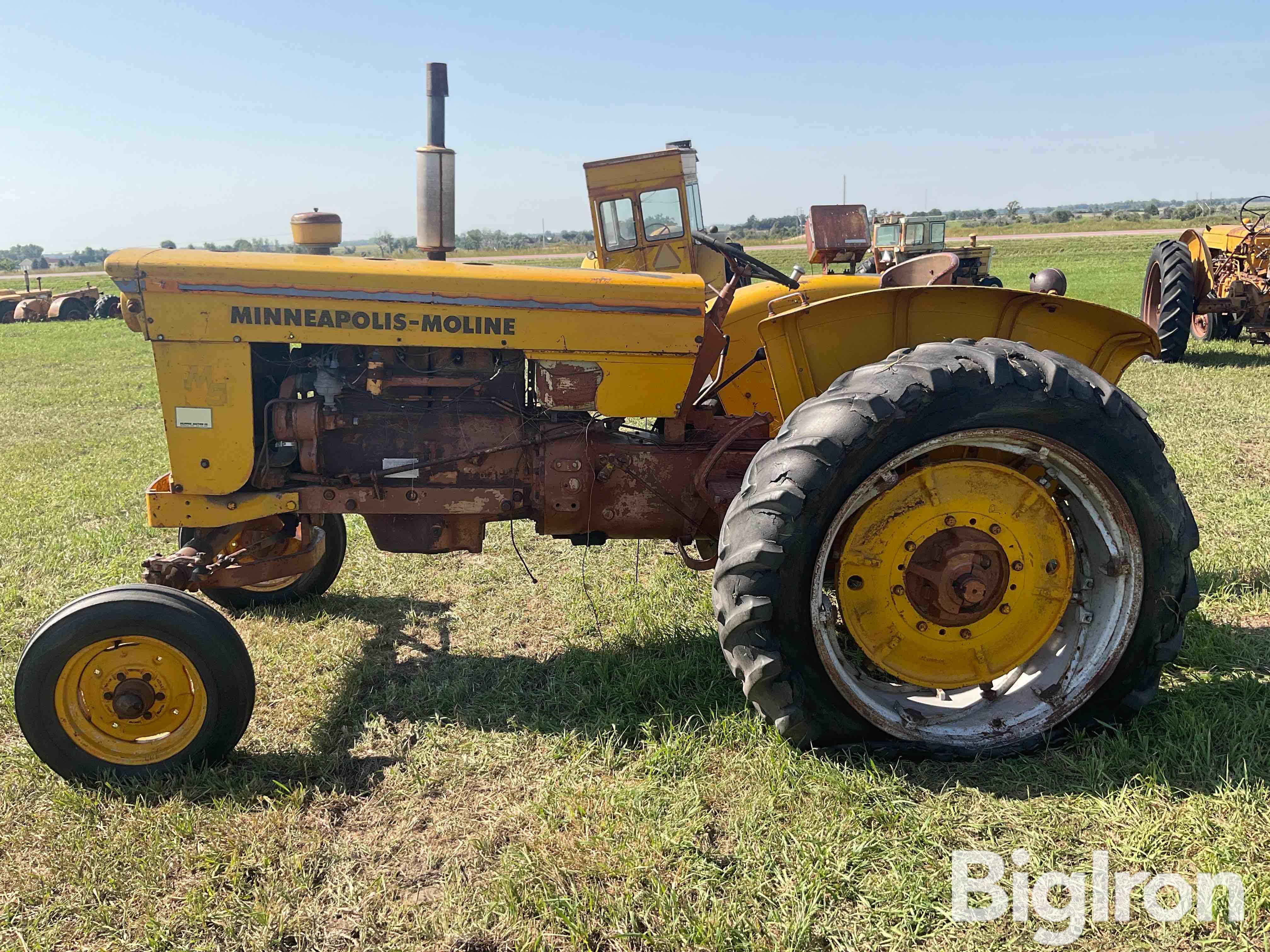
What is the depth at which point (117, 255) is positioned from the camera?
294 centimetres

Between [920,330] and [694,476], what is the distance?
959 millimetres

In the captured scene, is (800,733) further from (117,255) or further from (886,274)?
(117,255)

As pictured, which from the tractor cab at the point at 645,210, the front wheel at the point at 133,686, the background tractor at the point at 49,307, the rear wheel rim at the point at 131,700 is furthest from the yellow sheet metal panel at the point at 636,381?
the background tractor at the point at 49,307

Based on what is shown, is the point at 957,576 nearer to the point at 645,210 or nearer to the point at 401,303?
the point at 401,303

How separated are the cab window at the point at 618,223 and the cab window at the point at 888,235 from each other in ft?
42.3

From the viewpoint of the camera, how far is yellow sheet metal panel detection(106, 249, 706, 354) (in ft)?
9.79

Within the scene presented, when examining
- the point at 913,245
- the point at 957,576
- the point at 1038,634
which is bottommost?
the point at 1038,634

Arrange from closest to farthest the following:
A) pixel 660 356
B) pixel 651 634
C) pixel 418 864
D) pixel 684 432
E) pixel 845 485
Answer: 1. pixel 418 864
2. pixel 845 485
3. pixel 660 356
4. pixel 684 432
5. pixel 651 634

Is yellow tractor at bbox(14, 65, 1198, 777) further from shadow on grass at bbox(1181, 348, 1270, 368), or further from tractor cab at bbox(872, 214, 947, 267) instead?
tractor cab at bbox(872, 214, 947, 267)

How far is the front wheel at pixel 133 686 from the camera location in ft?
8.86

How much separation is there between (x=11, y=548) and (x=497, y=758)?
377 cm

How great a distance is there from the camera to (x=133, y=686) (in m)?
2.77

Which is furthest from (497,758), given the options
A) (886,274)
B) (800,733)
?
(886,274)
